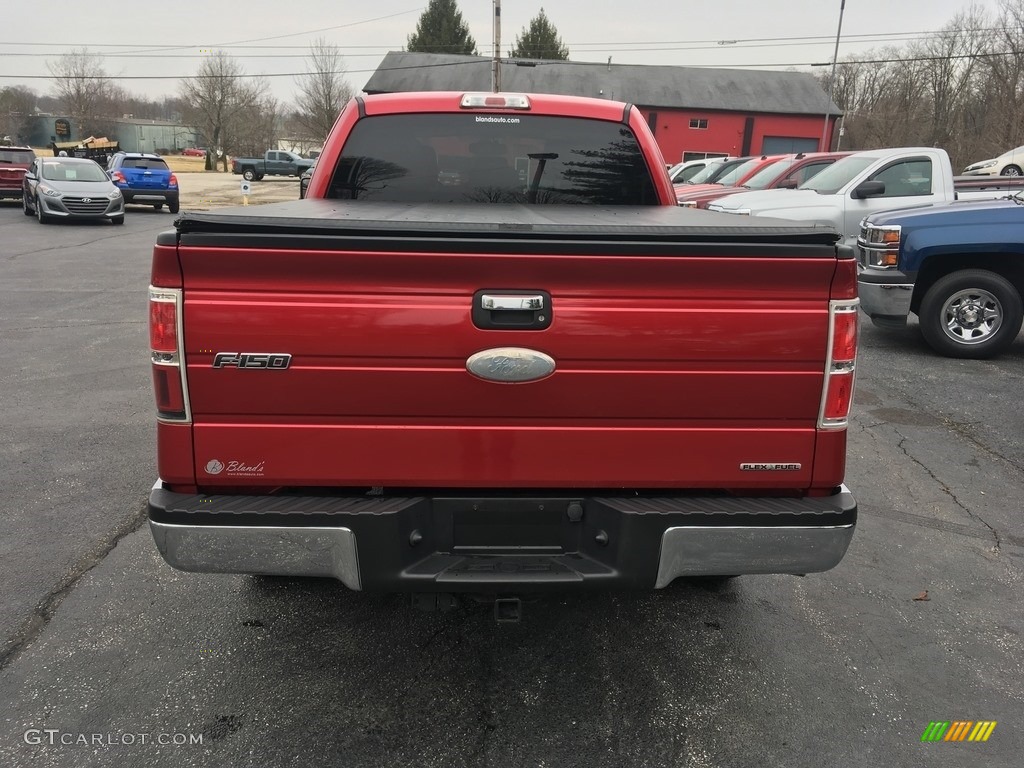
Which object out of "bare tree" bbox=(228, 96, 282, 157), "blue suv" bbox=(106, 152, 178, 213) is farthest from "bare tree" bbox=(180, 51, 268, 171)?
"blue suv" bbox=(106, 152, 178, 213)

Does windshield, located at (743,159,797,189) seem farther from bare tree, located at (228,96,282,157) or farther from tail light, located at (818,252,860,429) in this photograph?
bare tree, located at (228,96,282,157)

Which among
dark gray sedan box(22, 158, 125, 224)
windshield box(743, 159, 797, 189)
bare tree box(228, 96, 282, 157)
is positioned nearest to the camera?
windshield box(743, 159, 797, 189)

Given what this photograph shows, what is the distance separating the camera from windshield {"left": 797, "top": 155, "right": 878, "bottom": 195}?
10.9 m

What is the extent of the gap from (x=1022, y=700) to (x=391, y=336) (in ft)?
8.65

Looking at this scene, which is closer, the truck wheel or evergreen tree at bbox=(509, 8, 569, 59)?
the truck wheel

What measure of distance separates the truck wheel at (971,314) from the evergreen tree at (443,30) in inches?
3010

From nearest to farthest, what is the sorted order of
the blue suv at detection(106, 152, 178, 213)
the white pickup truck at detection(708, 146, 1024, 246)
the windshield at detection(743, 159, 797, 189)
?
the white pickup truck at detection(708, 146, 1024, 246) → the windshield at detection(743, 159, 797, 189) → the blue suv at detection(106, 152, 178, 213)

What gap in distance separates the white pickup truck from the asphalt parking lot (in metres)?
6.70

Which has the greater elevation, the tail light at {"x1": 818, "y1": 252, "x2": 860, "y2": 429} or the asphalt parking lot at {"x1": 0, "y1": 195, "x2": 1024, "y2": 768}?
the tail light at {"x1": 818, "y1": 252, "x2": 860, "y2": 429}

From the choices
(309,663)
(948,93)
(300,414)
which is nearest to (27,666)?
(309,663)

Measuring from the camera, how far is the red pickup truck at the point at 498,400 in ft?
7.16

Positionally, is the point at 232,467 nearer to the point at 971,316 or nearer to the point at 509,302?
the point at 509,302

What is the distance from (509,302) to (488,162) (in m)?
2.16

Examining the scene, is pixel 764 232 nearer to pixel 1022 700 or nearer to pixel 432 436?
pixel 432 436
